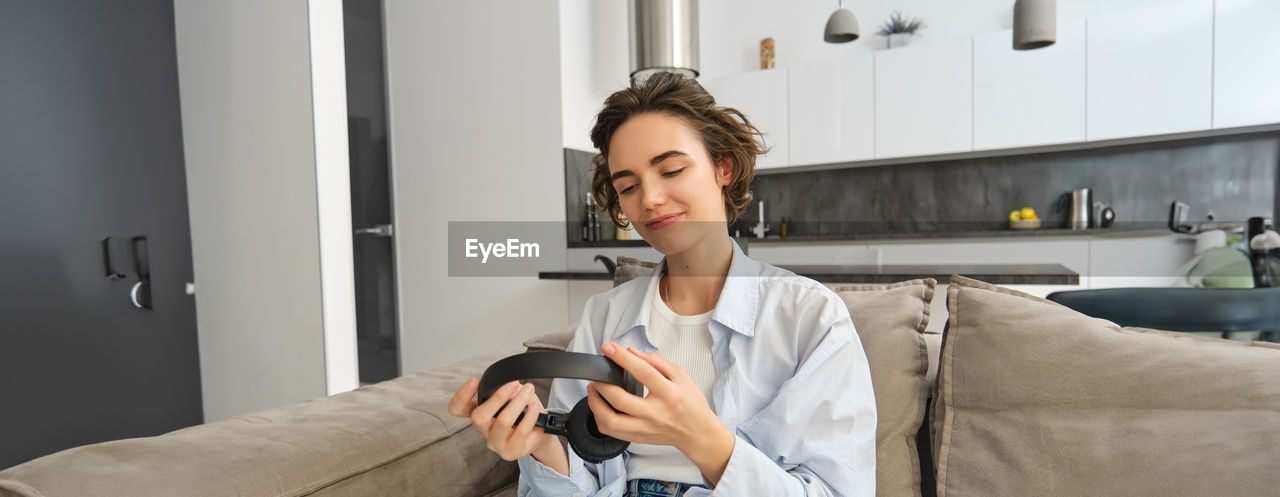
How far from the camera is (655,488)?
898 mm

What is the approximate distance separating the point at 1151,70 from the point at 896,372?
10.3ft

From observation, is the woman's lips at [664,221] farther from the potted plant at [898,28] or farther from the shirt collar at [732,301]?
the potted plant at [898,28]

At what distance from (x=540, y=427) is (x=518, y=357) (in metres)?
0.16

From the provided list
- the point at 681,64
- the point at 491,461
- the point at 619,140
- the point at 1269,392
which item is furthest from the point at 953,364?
the point at 681,64

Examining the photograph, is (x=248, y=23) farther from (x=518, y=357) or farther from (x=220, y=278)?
(x=518, y=357)

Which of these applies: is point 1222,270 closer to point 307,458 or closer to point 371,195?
point 307,458

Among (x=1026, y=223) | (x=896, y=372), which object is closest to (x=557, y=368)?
(x=896, y=372)

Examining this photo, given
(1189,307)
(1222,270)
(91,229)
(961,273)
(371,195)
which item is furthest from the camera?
(371,195)

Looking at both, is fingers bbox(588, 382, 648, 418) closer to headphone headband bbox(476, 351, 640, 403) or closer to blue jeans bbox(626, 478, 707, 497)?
headphone headband bbox(476, 351, 640, 403)

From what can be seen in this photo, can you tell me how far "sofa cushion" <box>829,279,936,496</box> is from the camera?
3.26 feet

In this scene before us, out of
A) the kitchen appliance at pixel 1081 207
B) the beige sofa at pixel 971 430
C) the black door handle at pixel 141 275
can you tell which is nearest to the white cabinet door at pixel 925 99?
the kitchen appliance at pixel 1081 207

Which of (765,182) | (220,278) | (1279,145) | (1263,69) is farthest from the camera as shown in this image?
(765,182)

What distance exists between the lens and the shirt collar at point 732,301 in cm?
93

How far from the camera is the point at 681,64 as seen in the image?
Answer: 11.5 feet
